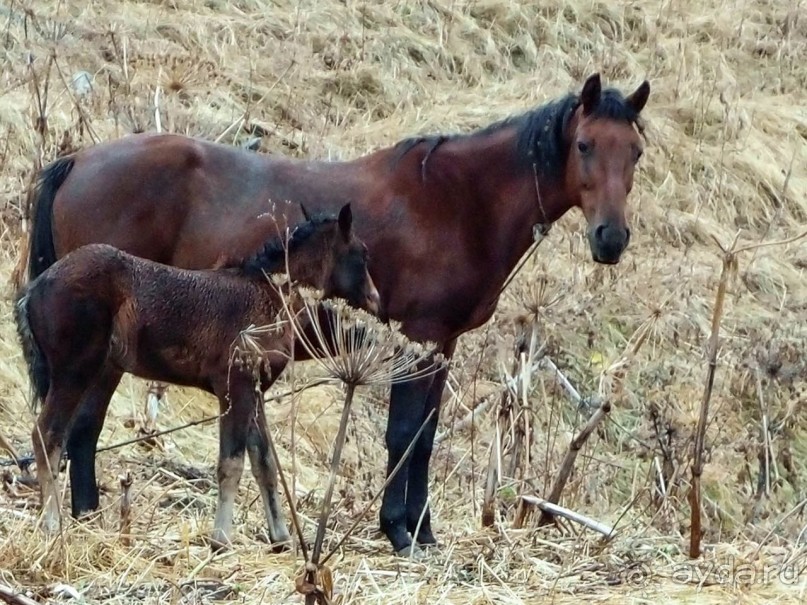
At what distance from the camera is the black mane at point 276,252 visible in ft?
17.7

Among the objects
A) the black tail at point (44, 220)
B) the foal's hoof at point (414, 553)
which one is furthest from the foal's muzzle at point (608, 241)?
the black tail at point (44, 220)

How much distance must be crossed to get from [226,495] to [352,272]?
42.9 inches

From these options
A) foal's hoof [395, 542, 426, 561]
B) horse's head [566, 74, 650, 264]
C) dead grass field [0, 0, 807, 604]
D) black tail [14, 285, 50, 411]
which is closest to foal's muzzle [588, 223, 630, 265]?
horse's head [566, 74, 650, 264]

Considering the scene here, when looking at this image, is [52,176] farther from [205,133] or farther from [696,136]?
[696,136]

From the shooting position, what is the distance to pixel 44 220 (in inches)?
233

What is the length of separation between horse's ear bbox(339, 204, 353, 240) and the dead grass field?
101 centimetres

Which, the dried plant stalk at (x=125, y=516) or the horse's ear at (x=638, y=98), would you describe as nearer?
the dried plant stalk at (x=125, y=516)

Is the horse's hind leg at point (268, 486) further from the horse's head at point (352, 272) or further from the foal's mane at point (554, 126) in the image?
the foal's mane at point (554, 126)

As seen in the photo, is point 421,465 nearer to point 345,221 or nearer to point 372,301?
point 372,301

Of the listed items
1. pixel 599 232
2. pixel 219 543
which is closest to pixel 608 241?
pixel 599 232

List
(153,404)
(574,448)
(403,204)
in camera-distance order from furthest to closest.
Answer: (153,404)
(403,204)
(574,448)

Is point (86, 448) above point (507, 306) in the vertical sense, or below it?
above

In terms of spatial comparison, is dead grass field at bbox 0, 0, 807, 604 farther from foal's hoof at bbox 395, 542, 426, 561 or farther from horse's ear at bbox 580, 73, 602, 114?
horse's ear at bbox 580, 73, 602, 114

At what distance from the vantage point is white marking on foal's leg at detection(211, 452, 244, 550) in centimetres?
512
